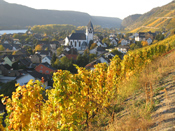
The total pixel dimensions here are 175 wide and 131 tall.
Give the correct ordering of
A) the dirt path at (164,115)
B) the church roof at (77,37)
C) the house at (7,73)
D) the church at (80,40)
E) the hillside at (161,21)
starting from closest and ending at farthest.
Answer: the dirt path at (164,115) → the house at (7,73) → the church at (80,40) → the church roof at (77,37) → the hillside at (161,21)

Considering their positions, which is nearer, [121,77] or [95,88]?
[95,88]

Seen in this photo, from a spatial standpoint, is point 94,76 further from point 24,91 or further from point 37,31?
point 37,31

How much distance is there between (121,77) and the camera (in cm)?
888

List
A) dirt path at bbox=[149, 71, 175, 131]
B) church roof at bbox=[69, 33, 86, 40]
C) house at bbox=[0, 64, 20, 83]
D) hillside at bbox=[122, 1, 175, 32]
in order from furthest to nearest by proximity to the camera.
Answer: hillside at bbox=[122, 1, 175, 32], church roof at bbox=[69, 33, 86, 40], house at bbox=[0, 64, 20, 83], dirt path at bbox=[149, 71, 175, 131]

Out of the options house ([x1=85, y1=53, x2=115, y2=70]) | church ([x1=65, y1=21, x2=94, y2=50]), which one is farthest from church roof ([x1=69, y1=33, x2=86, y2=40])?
house ([x1=85, y1=53, x2=115, y2=70])

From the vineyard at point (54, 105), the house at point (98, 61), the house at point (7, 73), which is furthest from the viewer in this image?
the house at point (7, 73)

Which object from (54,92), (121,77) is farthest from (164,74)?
(54,92)

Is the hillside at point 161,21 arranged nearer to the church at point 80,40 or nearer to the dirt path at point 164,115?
the church at point 80,40

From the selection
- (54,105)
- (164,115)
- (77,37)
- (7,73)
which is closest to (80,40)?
(77,37)

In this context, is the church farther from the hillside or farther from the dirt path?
the dirt path

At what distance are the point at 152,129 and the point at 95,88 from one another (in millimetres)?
2901

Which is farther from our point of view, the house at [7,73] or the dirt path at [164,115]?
the house at [7,73]

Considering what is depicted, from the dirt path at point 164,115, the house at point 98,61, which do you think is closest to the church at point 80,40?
the house at point 98,61

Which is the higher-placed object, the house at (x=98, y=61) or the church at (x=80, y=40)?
the church at (x=80, y=40)
